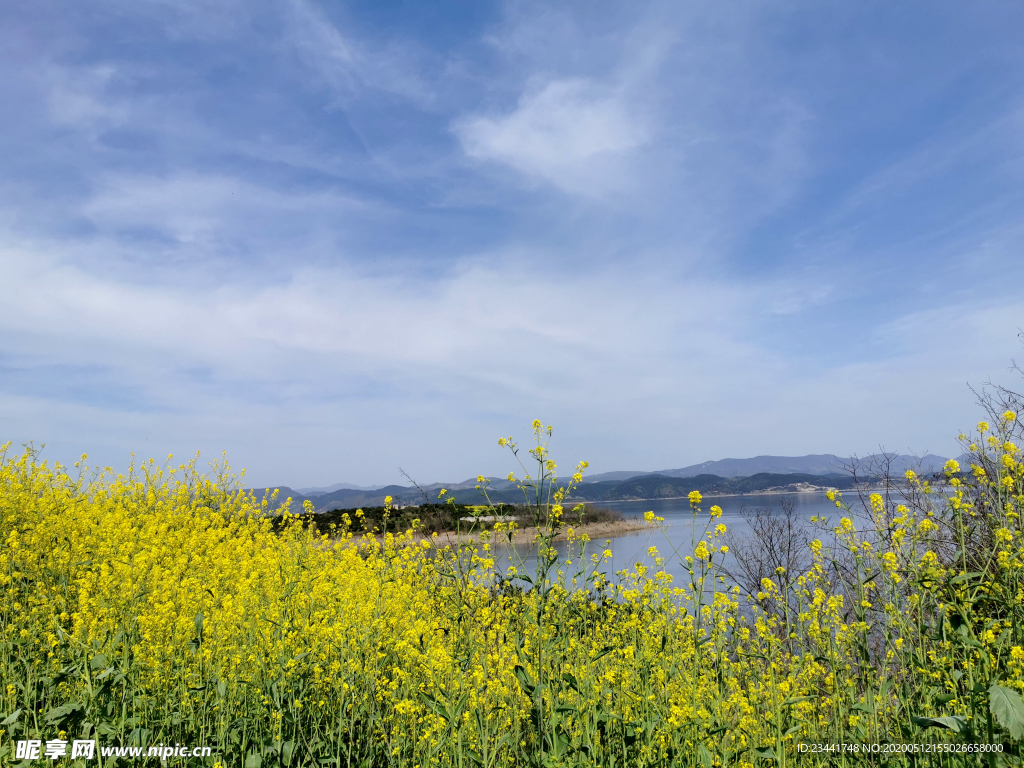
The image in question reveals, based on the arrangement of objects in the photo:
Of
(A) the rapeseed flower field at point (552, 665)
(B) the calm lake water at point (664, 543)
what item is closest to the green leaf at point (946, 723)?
(A) the rapeseed flower field at point (552, 665)

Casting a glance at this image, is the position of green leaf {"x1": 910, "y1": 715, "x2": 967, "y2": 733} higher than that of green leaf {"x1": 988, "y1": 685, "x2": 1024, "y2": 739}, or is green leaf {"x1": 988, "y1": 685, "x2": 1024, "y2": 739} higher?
green leaf {"x1": 988, "y1": 685, "x2": 1024, "y2": 739}

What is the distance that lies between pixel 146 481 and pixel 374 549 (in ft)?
24.4

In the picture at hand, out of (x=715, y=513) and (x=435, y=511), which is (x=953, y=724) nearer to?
(x=715, y=513)

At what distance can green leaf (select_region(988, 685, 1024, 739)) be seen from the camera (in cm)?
185

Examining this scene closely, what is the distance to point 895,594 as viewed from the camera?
3053 millimetres

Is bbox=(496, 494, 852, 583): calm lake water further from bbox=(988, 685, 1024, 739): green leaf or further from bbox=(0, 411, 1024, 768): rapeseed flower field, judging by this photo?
bbox=(988, 685, 1024, 739): green leaf

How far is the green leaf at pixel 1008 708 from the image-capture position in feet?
6.08

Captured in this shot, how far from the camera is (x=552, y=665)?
3520 mm

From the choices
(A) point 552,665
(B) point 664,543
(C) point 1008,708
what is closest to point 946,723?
(C) point 1008,708

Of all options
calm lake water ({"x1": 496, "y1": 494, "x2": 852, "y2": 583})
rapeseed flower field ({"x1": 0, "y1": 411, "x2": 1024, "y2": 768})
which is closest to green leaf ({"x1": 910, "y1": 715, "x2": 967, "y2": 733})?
rapeseed flower field ({"x1": 0, "y1": 411, "x2": 1024, "y2": 768})

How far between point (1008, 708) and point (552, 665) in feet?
7.62

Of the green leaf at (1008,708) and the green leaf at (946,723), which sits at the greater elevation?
the green leaf at (1008,708)

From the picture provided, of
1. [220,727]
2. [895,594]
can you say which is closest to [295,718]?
[220,727]

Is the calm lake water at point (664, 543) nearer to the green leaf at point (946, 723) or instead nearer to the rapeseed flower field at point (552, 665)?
the rapeseed flower field at point (552, 665)
